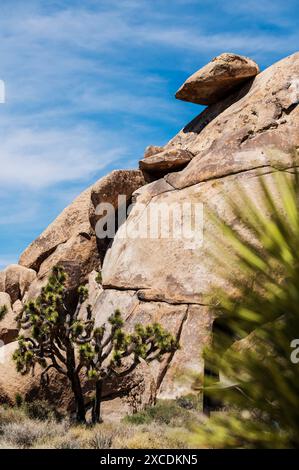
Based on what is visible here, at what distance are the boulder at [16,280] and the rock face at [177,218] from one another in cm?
55

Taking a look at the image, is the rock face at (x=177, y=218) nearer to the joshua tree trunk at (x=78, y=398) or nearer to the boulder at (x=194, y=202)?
the boulder at (x=194, y=202)

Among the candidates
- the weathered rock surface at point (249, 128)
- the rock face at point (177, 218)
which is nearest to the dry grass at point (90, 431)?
the rock face at point (177, 218)

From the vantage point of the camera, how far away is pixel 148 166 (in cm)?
2736

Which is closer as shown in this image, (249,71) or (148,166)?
(148,166)

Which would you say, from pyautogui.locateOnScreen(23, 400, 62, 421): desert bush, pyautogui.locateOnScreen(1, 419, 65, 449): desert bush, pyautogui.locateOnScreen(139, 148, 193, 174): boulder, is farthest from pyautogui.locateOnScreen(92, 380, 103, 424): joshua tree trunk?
pyautogui.locateOnScreen(139, 148, 193, 174): boulder

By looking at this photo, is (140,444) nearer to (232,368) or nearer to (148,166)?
(232,368)

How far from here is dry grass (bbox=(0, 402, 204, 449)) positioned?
1197cm

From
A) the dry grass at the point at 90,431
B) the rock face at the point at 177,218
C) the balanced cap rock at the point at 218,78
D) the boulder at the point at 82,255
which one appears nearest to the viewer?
the dry grass at the point at 90,431

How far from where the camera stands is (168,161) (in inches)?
1054

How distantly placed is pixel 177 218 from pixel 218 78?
10170 mm

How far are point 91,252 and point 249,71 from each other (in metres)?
11.1

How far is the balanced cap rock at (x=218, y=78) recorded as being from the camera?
2948 cm
